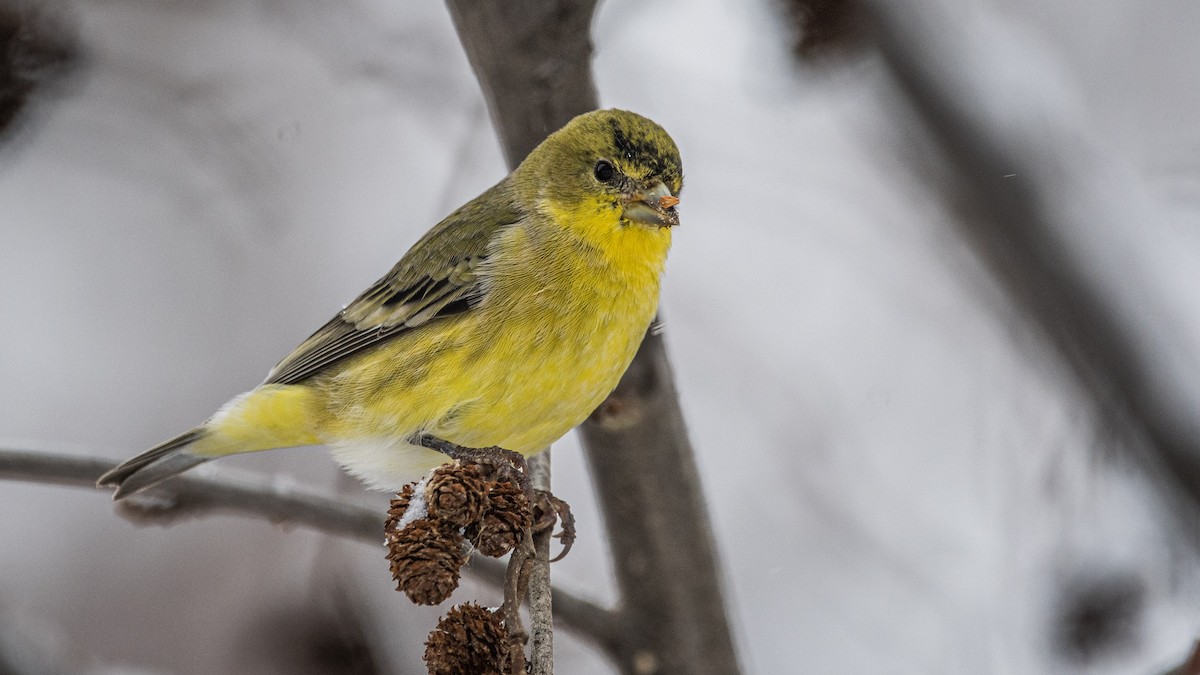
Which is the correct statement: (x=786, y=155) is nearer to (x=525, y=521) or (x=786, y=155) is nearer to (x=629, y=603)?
(x=629, y=603)

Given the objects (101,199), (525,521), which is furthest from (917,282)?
(101,199)

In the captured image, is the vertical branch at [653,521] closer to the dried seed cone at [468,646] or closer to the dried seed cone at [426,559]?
the dried seed cone at [426,559]

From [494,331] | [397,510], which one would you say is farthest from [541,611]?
[494,331]

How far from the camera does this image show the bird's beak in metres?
3.68

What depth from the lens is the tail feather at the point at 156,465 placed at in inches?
152

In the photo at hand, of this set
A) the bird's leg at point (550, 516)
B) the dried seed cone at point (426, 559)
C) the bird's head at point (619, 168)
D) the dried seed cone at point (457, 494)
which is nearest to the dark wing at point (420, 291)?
the bird's head at point (619, 168)

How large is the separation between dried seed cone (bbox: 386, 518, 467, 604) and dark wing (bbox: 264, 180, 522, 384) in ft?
4.18

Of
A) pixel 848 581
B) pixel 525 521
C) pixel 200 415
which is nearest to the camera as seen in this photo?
pixel 525 521

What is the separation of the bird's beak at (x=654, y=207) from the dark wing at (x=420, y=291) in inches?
21.0

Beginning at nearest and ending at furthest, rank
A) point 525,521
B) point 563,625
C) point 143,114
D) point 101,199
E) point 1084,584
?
point 525,521
point 563,625
point 1084,584
point 143,114
point 101,199

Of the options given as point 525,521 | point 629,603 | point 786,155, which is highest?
point 786,155

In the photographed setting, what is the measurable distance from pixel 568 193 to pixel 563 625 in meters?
1.61

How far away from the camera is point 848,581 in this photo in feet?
19.5

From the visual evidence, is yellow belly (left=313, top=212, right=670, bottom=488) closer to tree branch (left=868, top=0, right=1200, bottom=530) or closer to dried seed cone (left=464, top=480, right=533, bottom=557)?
dried seed cone (left=464, top=480, right=533, bottom=557)
